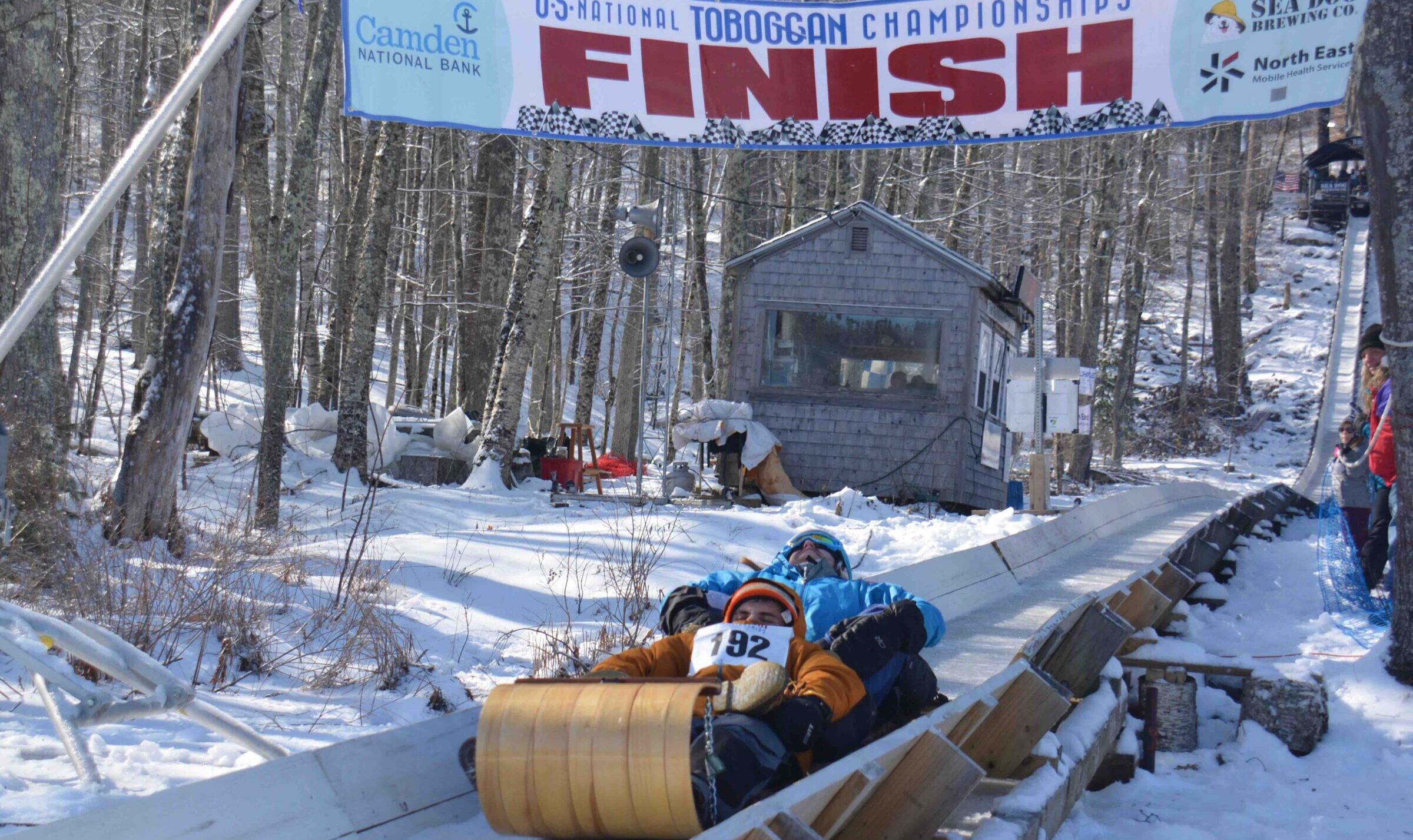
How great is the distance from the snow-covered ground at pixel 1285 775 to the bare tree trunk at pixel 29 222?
19.7ft

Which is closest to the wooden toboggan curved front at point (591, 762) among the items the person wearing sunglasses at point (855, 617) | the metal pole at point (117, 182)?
the person wearing sunglasses at point (855, 617)

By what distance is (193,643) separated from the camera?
6223 millimetres

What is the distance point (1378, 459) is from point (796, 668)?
6325 mm

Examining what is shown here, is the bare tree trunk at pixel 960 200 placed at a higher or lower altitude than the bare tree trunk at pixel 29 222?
higher

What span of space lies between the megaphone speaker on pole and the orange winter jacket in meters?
8.58

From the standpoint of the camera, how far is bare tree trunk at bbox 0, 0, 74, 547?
7.26 m

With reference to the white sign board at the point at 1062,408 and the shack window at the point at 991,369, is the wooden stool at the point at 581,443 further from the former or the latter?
the white sign board at the point at 1062,408

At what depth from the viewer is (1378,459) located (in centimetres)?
862

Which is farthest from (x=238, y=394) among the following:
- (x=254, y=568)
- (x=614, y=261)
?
(x=254, y=568)

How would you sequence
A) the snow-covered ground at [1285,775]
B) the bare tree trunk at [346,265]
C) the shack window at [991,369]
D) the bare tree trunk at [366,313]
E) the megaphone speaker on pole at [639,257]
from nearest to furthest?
the snow-covered ground at [1285,775] < the megaphone speaker on pole at [639,257] < the bare tree trunk at [366,313] < the shack window at [991,369] < the bare tree trunk at [346,265]

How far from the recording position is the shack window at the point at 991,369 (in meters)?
16.6

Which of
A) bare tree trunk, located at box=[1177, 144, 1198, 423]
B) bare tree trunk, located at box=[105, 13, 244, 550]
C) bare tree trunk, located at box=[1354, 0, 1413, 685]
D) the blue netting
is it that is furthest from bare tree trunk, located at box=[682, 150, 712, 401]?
bare tree trunk, located at box=[1354, 0, 1413, 685]

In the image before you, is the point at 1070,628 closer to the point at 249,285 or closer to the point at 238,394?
the point at 238,394

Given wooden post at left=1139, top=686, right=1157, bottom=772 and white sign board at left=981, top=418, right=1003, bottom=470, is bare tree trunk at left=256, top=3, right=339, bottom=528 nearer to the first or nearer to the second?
wooden post at left=1139, top=686, right=1157, bottom=772
